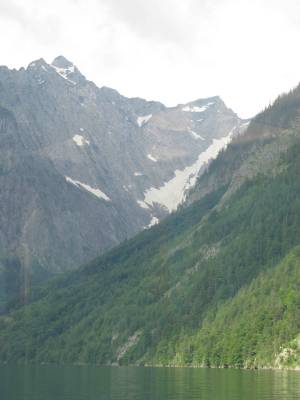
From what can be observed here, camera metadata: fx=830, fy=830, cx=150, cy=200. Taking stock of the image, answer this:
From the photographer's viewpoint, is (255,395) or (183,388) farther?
(183,388)

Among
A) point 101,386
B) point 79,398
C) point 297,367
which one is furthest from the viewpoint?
point 297,367

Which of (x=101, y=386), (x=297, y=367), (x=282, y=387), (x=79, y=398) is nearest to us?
(x=79, y=398)

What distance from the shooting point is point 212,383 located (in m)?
147

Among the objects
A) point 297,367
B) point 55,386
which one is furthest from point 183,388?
point 297,367

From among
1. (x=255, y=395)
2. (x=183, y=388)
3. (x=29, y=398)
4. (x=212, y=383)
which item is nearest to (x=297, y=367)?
(x=212, y=383)

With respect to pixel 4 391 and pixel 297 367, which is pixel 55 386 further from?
pixel 297 367

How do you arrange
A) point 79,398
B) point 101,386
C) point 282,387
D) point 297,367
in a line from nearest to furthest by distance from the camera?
point 79,398
point 282,387
point 101,386
point 297,367

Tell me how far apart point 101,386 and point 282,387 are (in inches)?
1252

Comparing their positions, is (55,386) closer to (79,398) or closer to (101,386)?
(101,386)

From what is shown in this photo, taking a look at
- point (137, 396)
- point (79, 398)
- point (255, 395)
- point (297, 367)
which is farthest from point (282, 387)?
point (297, 367)

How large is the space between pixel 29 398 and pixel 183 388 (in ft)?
97.2

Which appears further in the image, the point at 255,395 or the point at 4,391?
the point at 4,391

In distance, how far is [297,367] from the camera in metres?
200

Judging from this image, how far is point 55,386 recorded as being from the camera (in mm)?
145125
